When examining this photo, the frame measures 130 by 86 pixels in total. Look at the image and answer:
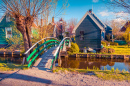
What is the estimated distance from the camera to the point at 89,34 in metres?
18.4

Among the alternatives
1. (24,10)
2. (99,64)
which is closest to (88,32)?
(99,64)

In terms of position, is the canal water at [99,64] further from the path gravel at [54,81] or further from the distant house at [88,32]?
the path gravel at [54,81]

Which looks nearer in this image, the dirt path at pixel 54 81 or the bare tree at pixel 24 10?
the dirt path at pixel 54 81

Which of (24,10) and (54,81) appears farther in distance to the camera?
(24,10)

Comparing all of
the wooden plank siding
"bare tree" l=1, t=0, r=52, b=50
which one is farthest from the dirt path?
the wooden plank siding

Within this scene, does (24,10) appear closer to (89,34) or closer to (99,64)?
(99,64)

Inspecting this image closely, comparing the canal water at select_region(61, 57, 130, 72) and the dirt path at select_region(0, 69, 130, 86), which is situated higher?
the dirt path at select_region(0, 69, 130, 86)

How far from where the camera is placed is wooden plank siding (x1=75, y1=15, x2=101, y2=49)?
18000mm

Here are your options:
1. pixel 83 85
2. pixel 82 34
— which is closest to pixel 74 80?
pixel 83 85

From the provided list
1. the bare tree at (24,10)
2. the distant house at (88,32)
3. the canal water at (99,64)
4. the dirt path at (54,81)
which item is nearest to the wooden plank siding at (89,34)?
the distant house at (88,32)

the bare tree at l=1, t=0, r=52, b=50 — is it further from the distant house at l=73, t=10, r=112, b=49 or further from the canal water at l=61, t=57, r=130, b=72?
the distant house at l=73, t=10, r=112, b=49

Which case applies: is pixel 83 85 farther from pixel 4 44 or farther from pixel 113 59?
pixel 4 44

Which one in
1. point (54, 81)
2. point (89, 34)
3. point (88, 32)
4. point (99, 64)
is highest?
point (88, 32)

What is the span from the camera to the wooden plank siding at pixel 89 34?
1800cm
